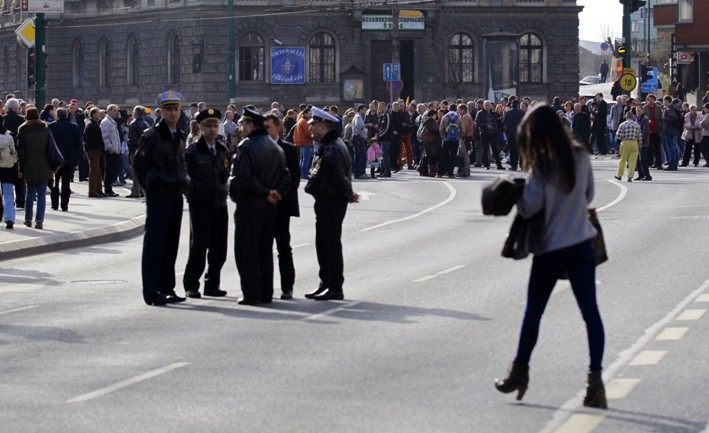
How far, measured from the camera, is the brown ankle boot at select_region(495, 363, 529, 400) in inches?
364

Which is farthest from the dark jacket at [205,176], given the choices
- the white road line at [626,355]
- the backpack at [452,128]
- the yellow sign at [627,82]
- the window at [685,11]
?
the window at [685,11]

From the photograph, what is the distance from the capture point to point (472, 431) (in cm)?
Answer: 855

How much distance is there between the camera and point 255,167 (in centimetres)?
1477

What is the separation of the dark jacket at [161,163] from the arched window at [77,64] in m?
65.0

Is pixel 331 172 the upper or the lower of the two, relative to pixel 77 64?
lower

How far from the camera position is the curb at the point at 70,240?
2086 cm

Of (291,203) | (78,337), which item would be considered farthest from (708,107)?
(78,337)

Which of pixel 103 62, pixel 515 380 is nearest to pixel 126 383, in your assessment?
pixel 515 380

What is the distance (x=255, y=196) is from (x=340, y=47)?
57737 millimetres

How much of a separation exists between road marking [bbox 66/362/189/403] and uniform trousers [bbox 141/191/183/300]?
12.4 ft

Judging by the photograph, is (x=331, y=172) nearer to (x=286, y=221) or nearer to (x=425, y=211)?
Answer: (x=286, y=221)

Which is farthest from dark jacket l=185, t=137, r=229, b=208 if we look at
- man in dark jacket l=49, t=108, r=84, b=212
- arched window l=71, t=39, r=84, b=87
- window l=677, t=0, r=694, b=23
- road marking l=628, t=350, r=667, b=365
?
window l=677, t=0, r=694, b=23

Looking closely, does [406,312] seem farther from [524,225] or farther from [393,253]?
[393,253]

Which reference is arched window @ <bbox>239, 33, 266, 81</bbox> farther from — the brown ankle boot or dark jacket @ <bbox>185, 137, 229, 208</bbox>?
the brown ankle boot
